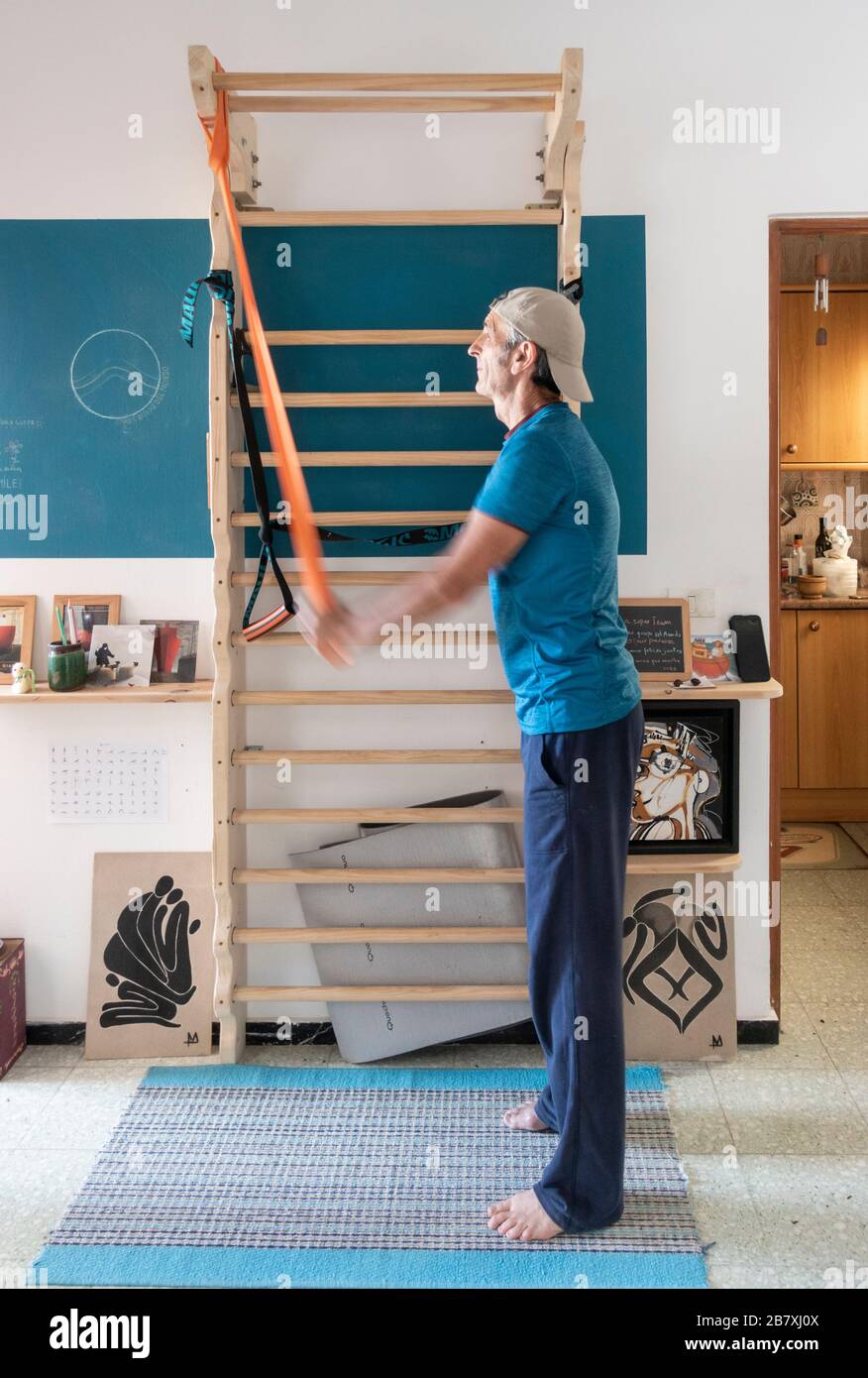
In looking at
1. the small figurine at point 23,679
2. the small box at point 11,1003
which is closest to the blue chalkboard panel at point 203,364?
the small figurine at point 23,679

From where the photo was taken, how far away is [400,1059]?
2986 millimetres

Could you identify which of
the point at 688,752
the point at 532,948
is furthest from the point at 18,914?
the point at 688,752

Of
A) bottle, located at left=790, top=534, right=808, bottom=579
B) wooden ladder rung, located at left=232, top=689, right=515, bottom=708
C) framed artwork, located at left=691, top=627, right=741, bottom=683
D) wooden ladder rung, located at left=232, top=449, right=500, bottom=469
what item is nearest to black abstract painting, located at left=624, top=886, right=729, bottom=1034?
framed artwork, located at left=691, top=627, right=741, bottom=683

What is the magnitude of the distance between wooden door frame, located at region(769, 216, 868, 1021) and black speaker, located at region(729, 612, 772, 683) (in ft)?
0.31

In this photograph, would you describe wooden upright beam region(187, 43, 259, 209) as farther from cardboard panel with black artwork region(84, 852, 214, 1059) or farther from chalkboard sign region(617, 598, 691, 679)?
cardboard panel with black artwork region(84, 852, 214, 1059)

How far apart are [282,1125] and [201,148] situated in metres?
2.45

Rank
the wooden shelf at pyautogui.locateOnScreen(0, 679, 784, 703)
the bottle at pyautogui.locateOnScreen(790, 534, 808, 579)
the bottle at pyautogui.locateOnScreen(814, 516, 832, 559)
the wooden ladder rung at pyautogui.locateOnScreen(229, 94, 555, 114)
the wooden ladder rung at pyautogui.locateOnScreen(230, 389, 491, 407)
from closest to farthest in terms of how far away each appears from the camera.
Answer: the wooden ladder rung at pyautogui.locateOnScreen(229, 94, 555, 114)
the wooden ladder rung at pyautogui.locateOnScreen(230, 389, 491, 407)
the wooden shelf at pyautogui.locateOnScreen(0, 679, 784, 703)
the bottle at pyautogui.locateOnScreen(814, 516, 832, 559)
the bottle at pyautogui.locateOnScreen(790, 534, 808, 579)

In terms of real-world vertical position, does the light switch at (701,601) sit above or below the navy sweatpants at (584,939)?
above

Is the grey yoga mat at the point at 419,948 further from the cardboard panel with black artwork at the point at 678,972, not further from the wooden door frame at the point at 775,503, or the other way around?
the wooden door frame at the point at 775,503

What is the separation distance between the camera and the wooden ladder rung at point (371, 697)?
9.29 feet

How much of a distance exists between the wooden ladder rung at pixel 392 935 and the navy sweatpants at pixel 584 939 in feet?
2.04

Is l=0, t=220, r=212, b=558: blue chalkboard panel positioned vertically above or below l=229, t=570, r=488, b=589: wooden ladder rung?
above

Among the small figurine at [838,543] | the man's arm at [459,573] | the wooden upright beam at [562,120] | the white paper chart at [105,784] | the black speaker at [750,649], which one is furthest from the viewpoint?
the small figurine at [838,543]

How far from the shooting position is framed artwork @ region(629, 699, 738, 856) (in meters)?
2.99
